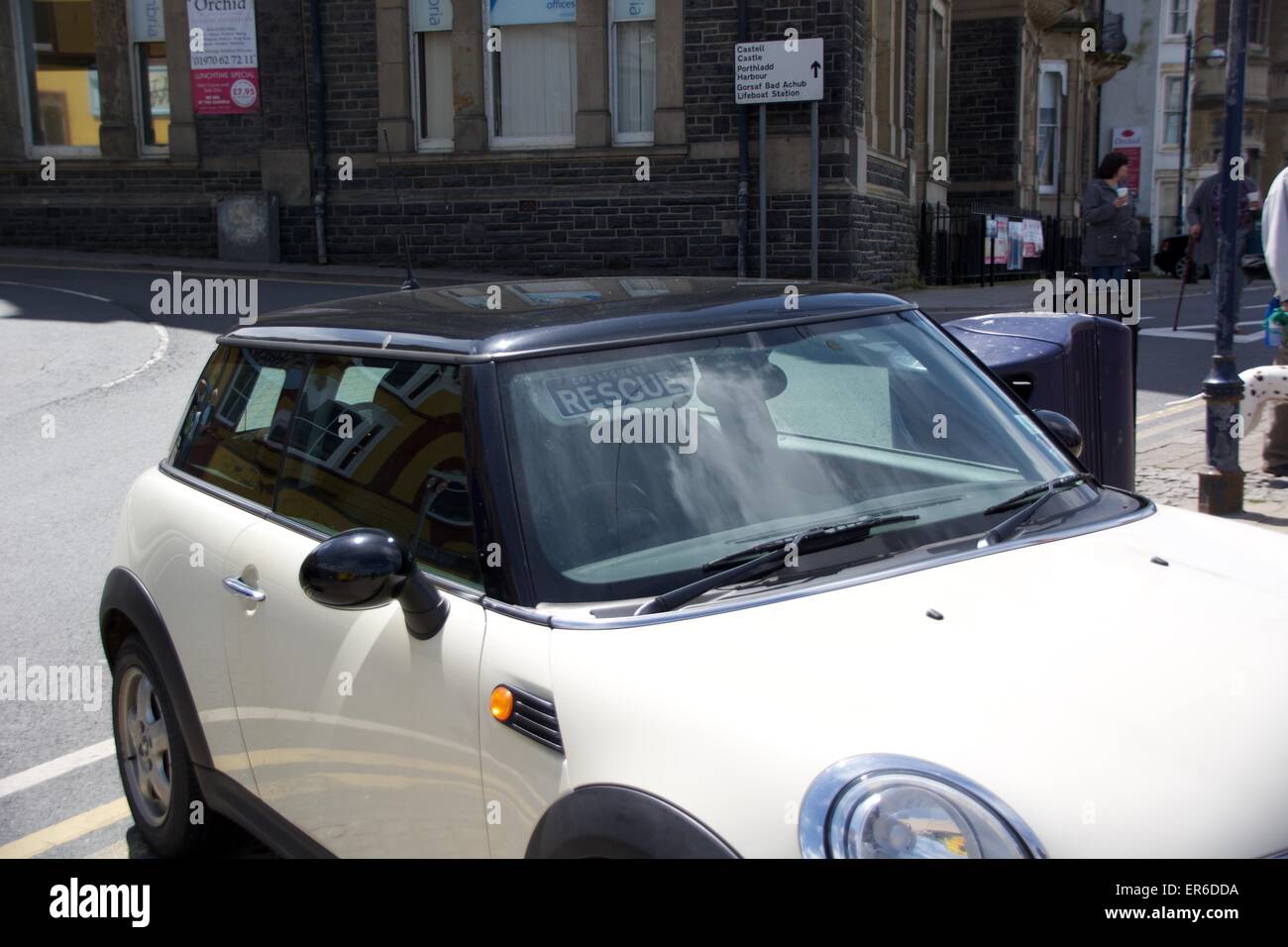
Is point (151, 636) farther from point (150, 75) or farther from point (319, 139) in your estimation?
point (150, 75)

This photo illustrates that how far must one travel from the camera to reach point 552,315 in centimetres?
291

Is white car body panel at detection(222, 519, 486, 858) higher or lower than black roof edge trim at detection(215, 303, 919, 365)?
lower

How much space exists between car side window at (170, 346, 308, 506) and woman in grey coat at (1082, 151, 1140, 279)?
1001 centimetres

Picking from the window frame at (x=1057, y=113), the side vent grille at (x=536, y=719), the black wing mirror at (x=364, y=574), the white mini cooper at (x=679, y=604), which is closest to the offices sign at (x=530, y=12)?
the window frame at (x=1057, y=113)

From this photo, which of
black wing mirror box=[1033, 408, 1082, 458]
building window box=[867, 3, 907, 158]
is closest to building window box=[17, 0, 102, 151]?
building window box=[867, 3, 907, 158]

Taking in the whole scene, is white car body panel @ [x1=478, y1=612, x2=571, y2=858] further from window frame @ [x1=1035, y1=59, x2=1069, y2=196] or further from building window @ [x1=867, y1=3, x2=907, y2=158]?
window frame @ [x1=1035, y1=59, x2=1069, y2=196]

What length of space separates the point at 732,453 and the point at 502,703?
0.77 meters

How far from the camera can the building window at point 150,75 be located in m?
22.5

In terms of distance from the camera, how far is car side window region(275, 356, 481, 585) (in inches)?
106

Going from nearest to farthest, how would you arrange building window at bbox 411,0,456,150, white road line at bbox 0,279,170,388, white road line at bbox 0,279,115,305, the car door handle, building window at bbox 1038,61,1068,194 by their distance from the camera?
the car door handle
white road line at bbox 0,279,170,388
white road line at bbox 0,279,115,305
building window at bbox 411,0,456,150
building window at bbox 1038,61,1068,194

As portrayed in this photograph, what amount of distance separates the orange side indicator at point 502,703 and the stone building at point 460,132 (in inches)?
679

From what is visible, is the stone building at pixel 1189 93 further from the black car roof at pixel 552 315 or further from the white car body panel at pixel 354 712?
the white car body panel at pixel 354 712

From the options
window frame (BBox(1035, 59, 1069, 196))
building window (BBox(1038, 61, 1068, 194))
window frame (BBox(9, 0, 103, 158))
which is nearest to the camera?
window frame (BBox(9, 0, 103, 158))

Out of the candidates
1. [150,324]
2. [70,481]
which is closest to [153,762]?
[70,481]
